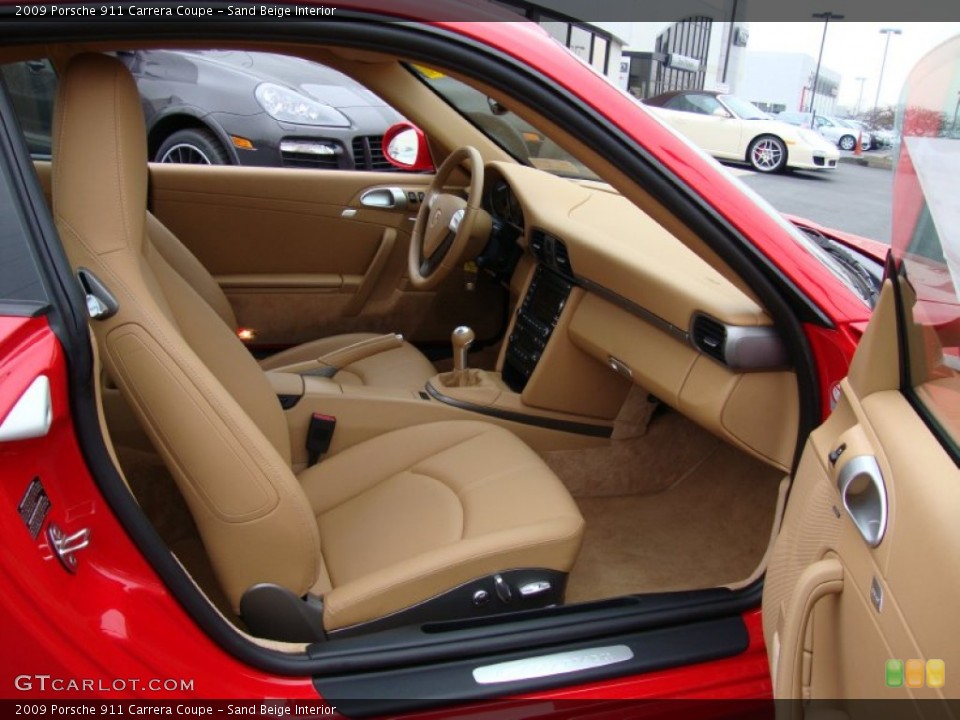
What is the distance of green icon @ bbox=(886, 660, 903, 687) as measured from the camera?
0.86 meters

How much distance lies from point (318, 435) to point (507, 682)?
2.90ft

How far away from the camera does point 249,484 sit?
1.35m

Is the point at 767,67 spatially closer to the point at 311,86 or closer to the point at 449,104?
the point at 311,86

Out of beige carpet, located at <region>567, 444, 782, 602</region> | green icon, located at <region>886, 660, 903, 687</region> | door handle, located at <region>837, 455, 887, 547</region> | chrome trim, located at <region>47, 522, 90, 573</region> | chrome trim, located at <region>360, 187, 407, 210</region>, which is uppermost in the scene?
door handle, located at <region>837, 455, 887, 547</region>

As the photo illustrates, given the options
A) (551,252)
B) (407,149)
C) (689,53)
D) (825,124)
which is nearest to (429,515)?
(551,252)

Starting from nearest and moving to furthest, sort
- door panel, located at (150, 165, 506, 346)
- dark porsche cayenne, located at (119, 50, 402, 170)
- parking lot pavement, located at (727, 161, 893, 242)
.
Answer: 1. door panel, located at (150, 165, 506, 346)
2. dark porsche cayenne, located at (119, 50, 402, 170)
3. parking lot pavement, located at (727, 161, 893, 242)

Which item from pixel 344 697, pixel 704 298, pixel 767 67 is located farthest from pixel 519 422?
pixel 767 67

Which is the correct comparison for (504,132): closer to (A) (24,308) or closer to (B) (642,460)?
(B) (642,460)

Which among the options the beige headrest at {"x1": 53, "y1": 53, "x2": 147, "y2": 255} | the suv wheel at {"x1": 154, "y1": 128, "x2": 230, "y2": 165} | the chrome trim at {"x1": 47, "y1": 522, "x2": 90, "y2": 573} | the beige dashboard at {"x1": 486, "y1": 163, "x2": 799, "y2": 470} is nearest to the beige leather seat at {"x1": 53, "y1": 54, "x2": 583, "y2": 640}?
the beige headrest at {"x1": 53, "y1": 53, "x2": 147, "y2": 255}

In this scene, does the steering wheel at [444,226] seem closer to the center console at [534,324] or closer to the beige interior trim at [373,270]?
the center console at [534,324]

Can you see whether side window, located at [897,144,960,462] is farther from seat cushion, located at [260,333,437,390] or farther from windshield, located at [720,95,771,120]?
windshield, located at [720,95,771,120]

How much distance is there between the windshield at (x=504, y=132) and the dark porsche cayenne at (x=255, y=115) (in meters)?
1.29

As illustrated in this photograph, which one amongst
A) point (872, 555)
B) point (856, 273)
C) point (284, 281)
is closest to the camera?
point (872, 555)

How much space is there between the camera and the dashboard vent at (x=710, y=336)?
5.22 feet
